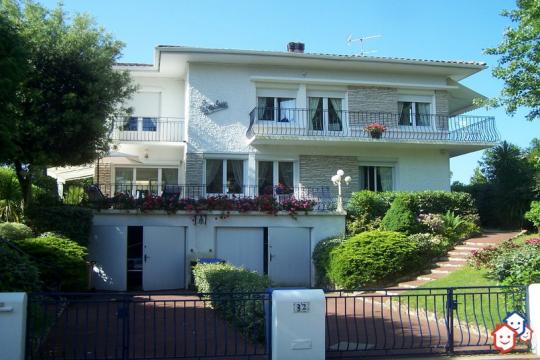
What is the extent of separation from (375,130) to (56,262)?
41.9 ft

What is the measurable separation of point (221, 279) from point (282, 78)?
37.3ft

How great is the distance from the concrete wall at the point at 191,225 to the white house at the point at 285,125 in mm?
2152

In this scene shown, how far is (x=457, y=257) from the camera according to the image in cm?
1681

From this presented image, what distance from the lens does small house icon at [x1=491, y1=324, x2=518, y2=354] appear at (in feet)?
27.6

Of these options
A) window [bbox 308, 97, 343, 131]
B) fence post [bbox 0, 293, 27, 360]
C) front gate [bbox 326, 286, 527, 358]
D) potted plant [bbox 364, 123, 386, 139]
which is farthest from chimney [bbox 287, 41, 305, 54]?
fence post [bbox 0, 293, 27, 360]

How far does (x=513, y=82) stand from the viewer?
14250 millimetres

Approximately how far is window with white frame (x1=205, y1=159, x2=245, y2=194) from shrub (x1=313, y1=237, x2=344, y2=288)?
446 cm

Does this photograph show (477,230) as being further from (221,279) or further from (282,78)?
(221,279)

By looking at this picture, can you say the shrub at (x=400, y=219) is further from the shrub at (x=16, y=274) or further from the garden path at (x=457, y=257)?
the shrub at (x=16, y=274)

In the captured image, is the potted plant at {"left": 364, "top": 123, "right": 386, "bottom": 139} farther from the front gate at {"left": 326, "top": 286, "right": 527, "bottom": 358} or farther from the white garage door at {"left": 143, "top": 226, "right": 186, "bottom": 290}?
the front gate at {"left": 326, "top": 286, "right": 527, "bottom": 358}

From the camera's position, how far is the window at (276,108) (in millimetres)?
21234

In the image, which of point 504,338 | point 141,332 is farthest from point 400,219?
point 141,332

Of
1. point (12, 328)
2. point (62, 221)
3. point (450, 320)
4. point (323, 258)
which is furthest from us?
point (323, 258)

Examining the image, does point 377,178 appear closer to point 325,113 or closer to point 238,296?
point 325,113
